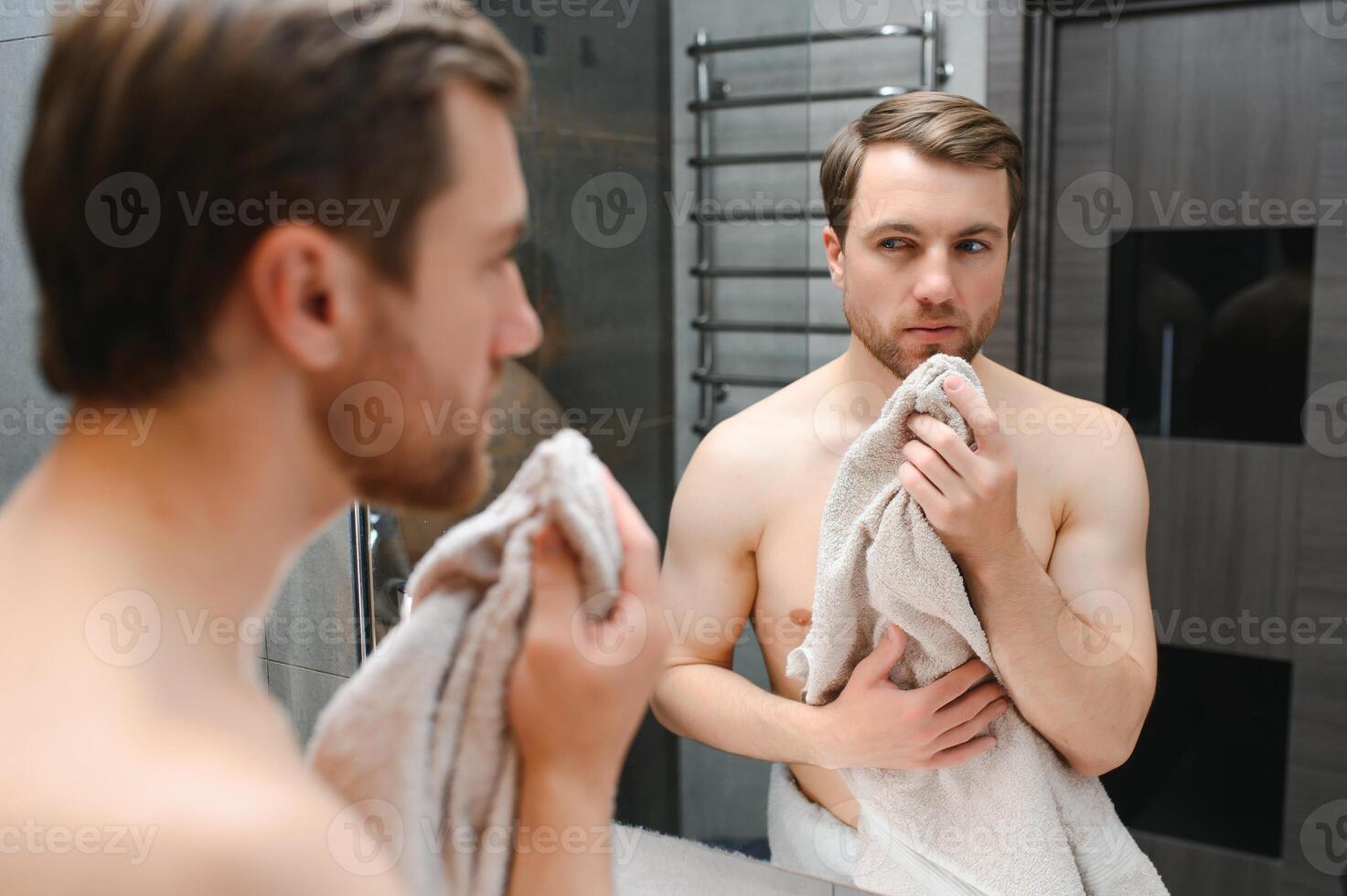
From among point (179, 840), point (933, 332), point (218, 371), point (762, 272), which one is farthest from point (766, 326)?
point (179, 840)

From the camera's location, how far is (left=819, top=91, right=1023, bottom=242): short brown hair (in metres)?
0.76

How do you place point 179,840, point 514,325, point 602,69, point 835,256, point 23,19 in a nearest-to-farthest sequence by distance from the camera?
point 179,840, point 514,325, point 835,256, point 602,69, point 23,19

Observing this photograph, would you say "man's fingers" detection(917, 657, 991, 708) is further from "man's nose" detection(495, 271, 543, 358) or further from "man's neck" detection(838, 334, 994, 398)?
"man's nose" detection(495, 271, 543, 358)

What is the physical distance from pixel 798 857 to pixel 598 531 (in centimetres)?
50

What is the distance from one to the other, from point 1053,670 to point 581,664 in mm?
384

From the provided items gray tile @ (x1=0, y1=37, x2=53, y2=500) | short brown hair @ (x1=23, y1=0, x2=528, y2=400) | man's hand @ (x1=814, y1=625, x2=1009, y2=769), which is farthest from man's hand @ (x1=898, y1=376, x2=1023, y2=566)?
gray tile @ (x1=0, y1=37, x2=53, y2=500)

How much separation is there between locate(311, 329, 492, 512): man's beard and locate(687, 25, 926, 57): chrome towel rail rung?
47 centimetres

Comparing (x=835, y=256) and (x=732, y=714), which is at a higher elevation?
(x=835, y=256)

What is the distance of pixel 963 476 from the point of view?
73 cm

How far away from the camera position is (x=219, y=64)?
18.6 inches

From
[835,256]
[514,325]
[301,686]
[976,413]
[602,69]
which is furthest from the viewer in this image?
[301,686]

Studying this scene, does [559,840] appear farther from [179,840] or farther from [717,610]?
[717,610]

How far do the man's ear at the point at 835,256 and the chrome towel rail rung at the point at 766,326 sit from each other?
1.4 inches

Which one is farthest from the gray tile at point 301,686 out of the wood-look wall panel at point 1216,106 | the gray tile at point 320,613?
the wood-look wall panel at point 1216,106
